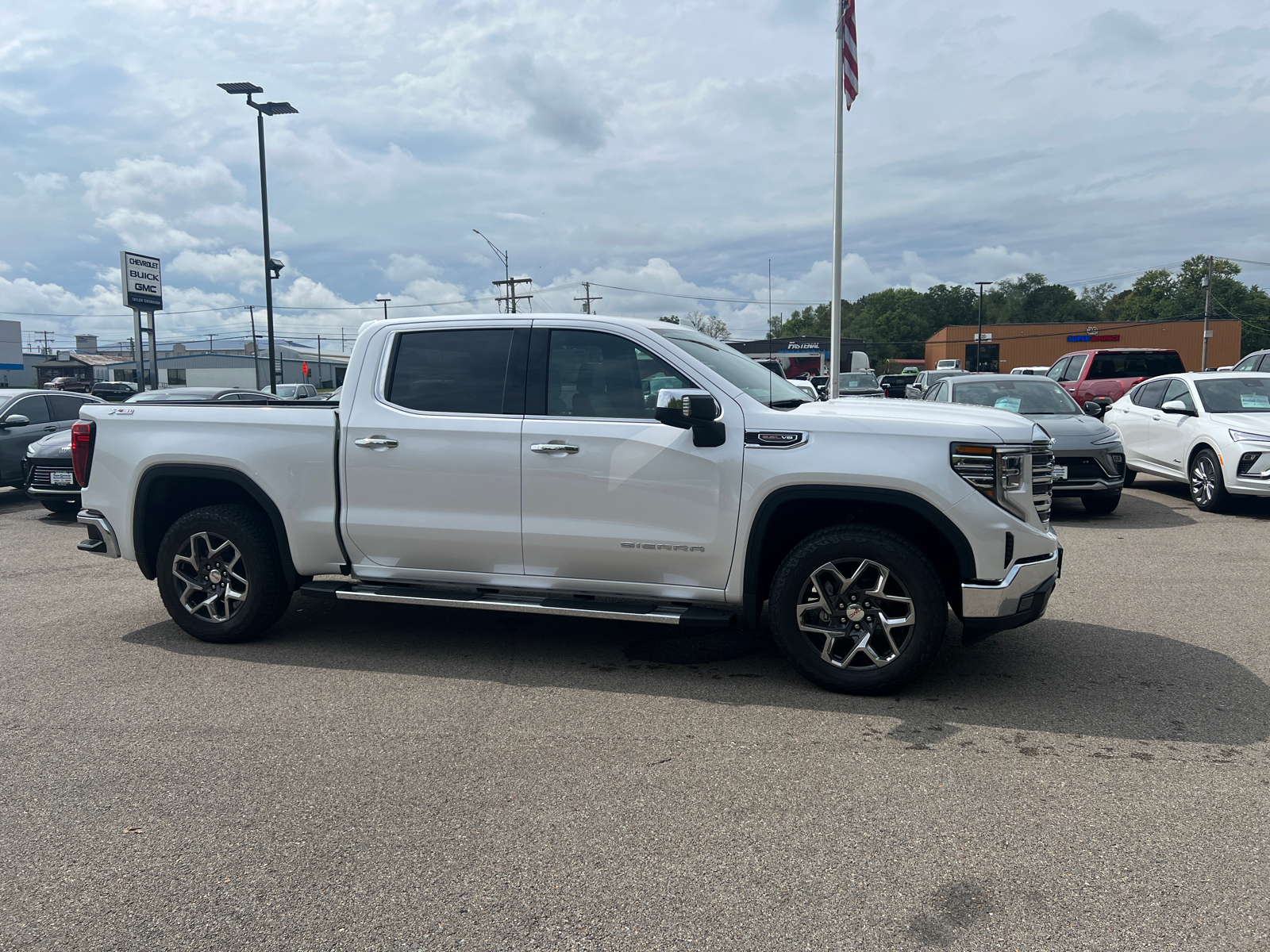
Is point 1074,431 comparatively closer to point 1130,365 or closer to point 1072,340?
point 1130,365

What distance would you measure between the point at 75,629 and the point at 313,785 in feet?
11.3

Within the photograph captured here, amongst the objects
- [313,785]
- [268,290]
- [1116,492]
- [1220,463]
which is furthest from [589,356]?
[268,290]

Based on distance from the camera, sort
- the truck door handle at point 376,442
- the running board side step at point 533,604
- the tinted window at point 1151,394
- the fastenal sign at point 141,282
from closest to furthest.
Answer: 1. the running board side step at point 533,604
2. the truck door handle at point 376,442
3. the tinted window at point 1151,394
4. the fastenal sign at point 141,282

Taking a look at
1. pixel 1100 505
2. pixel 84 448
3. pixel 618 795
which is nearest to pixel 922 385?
pixel 1100 505

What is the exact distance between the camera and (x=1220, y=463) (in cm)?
1005

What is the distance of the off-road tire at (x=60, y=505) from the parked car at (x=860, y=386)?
16.3 m

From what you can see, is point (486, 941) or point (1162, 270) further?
point (1162, 270)

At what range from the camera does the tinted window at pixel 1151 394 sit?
470 inches

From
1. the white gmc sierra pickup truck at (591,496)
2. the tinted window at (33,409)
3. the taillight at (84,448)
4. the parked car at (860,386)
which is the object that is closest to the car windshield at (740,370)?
the white gmc sierra pickup truck at (591,496)

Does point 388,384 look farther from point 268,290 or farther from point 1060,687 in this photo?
point 268,290

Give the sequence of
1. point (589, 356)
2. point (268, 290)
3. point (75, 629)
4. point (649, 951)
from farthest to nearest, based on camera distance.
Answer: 1. point (268, 290)
2. point (75, 629)
3. point (589, 356)
4. point (649, 951)

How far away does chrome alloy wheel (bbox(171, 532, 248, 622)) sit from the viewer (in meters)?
5.54

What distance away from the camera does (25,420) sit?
12.5m

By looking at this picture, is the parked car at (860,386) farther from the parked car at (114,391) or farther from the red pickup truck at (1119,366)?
the parked car at (114,391)
